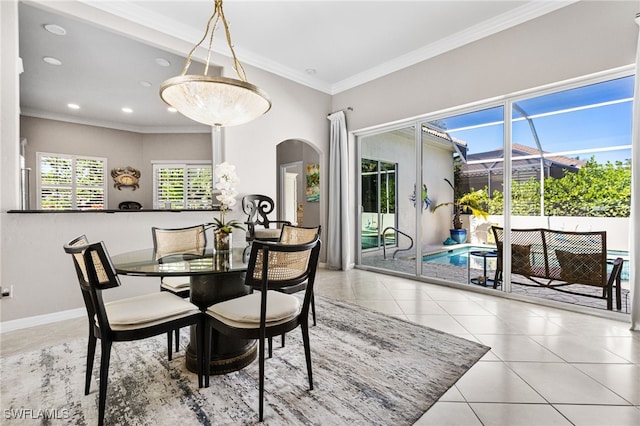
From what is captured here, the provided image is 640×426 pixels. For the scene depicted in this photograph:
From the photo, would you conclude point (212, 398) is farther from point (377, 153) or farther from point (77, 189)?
point (77, 189)

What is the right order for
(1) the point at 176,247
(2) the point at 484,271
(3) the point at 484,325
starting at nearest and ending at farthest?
(1) the point at 176,247 < (3) the point at 484,325 < (2) the point at 484,271

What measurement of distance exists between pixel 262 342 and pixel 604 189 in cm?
347

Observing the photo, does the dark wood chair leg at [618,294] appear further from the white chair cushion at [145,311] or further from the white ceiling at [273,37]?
the white chair cushion at [145,311]

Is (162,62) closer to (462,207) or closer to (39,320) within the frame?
(39,320)

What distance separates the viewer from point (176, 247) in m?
2.46

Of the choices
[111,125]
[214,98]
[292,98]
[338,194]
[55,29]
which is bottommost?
[338,194]

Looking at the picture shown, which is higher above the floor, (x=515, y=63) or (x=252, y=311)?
(x=515, y=63)

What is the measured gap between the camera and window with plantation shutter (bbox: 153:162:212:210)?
704 centimetres

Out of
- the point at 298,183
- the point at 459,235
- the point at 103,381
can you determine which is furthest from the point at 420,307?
the point at 298,183

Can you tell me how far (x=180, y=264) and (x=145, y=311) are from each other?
30 cm

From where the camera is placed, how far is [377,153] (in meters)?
4.90

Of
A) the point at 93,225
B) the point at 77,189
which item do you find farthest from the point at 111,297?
the point at 77,189

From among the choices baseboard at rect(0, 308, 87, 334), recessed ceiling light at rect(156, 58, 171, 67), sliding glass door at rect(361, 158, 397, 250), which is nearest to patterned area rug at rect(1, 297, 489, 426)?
baseboard at rect(0, 308, 87, 334)

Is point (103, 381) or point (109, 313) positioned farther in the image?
point (109, 313)
